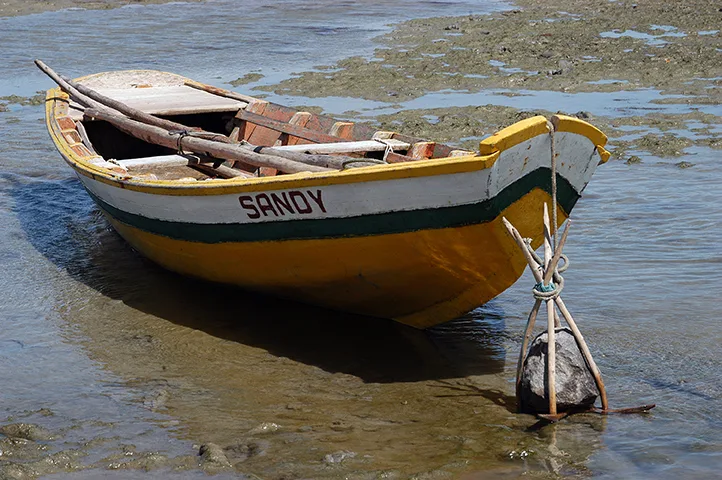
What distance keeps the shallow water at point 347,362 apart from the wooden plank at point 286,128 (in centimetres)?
161

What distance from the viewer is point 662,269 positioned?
7008 mm

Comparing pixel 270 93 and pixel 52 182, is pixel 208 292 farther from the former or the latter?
pixel 270 93

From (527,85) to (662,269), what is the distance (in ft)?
23.5

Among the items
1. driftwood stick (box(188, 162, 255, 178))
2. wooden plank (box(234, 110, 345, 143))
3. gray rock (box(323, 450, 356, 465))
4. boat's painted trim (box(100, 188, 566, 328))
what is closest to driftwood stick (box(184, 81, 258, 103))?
wooden plank (box(234, 110, 345, 143))

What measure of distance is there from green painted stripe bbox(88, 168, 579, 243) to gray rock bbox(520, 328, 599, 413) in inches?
31.1

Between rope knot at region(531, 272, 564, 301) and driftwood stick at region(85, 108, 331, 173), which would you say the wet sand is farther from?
rope knot at region(531, 272, 564, 301)

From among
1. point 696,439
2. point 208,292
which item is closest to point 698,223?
point 696,439

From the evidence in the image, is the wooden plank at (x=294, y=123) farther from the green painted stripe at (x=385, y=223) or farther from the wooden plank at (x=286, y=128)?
the green painted stripe at (x=385, y=223)

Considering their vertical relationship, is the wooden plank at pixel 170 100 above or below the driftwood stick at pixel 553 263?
above

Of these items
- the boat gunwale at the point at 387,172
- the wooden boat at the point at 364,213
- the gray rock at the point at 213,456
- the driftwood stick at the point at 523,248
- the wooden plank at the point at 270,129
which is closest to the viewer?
the gray rock at the point at 213,456

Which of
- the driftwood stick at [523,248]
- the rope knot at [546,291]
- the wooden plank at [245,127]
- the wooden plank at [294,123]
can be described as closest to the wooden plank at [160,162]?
the wooden plank at [294,123]

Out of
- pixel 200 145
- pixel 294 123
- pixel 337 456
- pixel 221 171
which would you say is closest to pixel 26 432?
pixel 337 456

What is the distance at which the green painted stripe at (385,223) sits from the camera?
5.01m

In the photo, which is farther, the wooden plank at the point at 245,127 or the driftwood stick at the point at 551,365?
the wooden plank at the point at 245,127
